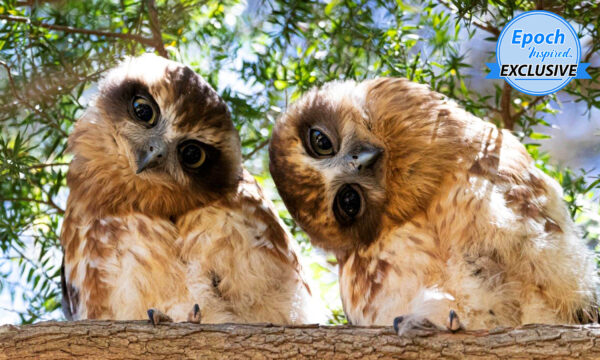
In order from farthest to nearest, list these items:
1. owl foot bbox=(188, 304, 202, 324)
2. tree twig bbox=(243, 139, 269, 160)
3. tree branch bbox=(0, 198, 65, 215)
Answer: tree twig bbox=(243, 139, 269, 160) < tree branch bbox=(0, 198, 65, 215) < owl foot bbox=(188, 304, 202, 324)

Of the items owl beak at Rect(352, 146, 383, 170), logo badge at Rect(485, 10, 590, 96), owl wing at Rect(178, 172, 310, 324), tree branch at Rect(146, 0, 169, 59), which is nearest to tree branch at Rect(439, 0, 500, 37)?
logo badge at Rect(485, 10, 590, 96)

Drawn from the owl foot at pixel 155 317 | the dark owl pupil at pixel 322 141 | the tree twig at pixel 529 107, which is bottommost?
the owl foot at pixel 155 317

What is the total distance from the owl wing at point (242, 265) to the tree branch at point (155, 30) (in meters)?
0.85

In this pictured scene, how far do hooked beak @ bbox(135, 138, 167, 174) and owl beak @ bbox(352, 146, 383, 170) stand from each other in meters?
0.68

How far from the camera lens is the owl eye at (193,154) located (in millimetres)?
2742

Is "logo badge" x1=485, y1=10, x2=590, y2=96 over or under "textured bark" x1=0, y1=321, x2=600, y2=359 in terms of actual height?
over

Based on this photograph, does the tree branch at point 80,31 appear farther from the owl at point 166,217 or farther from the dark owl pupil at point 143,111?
the dark owl pupil at point 143,111

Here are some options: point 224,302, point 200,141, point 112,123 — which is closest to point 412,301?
point 224,302

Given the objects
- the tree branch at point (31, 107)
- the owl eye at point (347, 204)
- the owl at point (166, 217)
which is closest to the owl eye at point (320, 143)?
the owl eye at point (347, 204)

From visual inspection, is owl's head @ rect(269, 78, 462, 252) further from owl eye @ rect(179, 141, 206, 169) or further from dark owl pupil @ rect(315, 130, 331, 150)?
owl eye @ rect(179, 141, 206, 169)

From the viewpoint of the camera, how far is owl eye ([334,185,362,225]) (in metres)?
2.59

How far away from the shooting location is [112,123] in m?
2.77

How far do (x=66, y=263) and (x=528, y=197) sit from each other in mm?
1729

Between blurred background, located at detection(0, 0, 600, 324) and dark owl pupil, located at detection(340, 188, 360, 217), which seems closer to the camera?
dark owl pupil, located at detection(340, 188, 360, 217)
